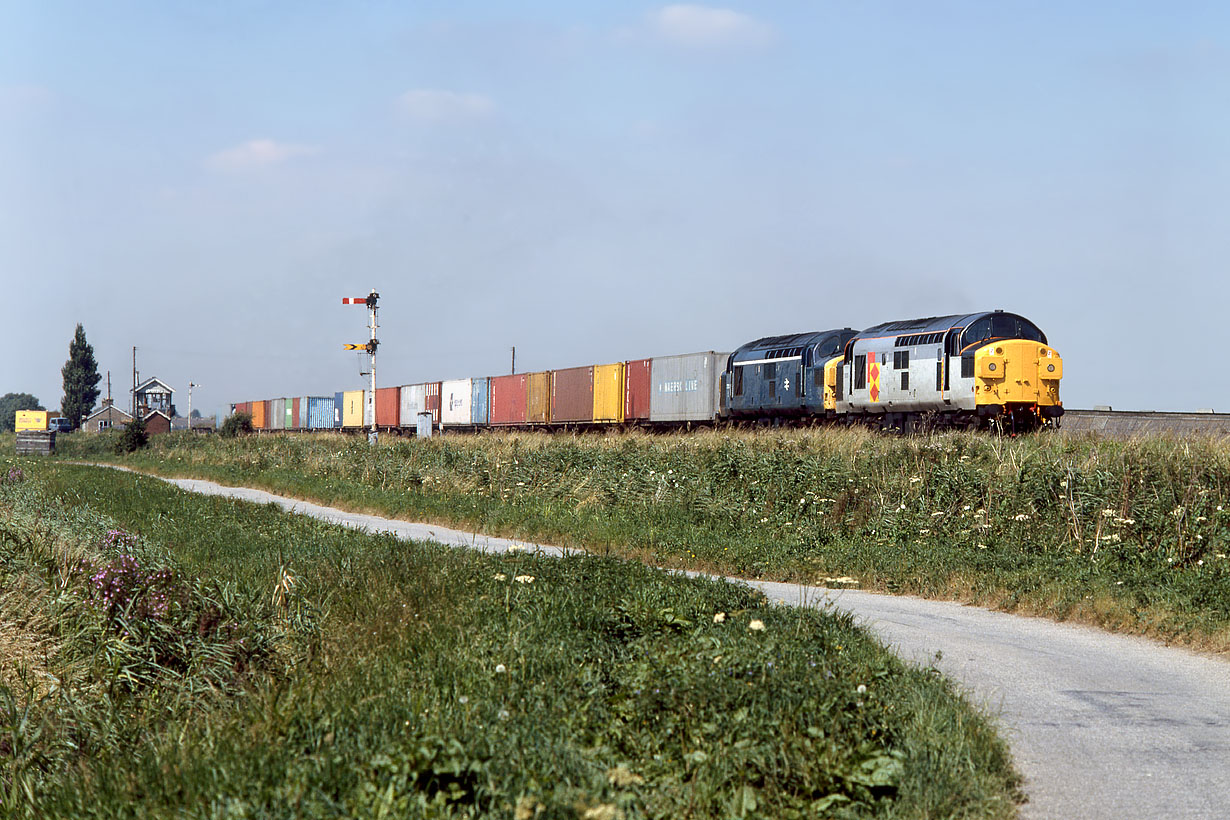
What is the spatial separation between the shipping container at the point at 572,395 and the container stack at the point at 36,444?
1044 inches

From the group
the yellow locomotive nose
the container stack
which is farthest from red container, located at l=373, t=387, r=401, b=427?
the yellow locomotive nose

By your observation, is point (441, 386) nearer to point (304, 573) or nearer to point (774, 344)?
point (774, 344)

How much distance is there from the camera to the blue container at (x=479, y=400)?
54469mm

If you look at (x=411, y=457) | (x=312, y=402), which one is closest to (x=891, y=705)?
(x=411, y=457)

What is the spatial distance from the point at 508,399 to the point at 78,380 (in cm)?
9479

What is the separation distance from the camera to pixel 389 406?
66.0m

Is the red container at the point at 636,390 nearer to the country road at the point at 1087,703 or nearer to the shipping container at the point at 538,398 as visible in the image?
the shipping container at the point at 538,398

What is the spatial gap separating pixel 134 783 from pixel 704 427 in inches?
1265

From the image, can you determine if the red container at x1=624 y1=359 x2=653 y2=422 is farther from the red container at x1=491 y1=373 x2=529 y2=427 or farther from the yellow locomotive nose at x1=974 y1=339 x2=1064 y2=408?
the yellow locomotive nose at x1=974 y1=339 x2=1064 y2=408

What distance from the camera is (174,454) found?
45469 millimetres

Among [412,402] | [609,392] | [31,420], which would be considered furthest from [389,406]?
[31,420]

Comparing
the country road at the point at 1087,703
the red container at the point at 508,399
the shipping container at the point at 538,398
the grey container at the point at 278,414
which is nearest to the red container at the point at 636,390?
the shipping container at the point at 538,398

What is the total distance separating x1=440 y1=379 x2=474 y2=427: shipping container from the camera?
56531 millimetres

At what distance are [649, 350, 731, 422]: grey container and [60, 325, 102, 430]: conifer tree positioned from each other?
107654mm
